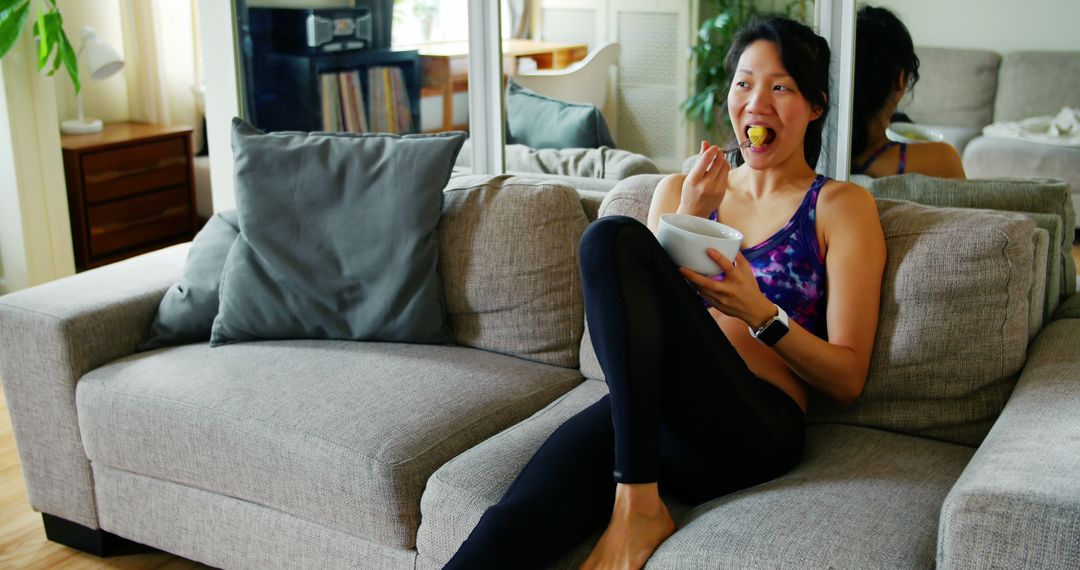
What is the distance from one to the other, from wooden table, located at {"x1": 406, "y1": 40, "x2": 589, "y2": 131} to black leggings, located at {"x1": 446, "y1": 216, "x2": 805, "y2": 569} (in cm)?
127

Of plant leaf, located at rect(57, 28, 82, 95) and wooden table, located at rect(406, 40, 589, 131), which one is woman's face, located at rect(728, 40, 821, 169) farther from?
plant leaf, located at rect(57, 28, 82, 95)

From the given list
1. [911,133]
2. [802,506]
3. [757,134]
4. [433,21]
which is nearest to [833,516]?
[802,506]

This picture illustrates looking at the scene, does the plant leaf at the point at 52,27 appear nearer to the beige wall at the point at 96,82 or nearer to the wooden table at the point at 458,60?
the beige wall at the point at 96,82

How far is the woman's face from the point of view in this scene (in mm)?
1830

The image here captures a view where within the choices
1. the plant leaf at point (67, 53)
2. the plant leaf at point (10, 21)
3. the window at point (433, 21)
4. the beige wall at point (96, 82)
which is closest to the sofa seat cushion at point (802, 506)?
the window at point (433, 21)

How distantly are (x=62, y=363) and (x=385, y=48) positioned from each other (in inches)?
53.8

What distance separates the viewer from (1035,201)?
199cm

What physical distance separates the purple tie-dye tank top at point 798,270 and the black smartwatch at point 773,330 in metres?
0.14

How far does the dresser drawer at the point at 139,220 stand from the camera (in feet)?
14.9

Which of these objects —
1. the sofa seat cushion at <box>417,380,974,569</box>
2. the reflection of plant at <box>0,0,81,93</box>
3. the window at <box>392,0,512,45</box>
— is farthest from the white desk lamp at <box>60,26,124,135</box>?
the sofa seat cushion at <box>417,380,974,569</box>

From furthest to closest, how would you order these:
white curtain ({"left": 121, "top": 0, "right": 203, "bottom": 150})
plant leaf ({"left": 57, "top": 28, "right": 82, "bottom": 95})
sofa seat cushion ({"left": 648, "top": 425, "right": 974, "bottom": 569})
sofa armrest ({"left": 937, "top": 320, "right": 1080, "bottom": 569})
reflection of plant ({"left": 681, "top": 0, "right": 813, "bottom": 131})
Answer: white curtain ({"left": 121, "top": 0, "right": 203, "bottom": 150}) → plant leaf ({"left": 57, "top": 28, "right": 82, "bottom": 95}) → reflection of plant ({"left": 681, "top": 0, "right": 813, "bottom": 131}) → sofa seat cushion ({"left": 648, "top": 425, "right": 974, "bottom": 569}) → sofa armrest ({"left": 937, "top": 320, "right": 1080, "bottom": 569})

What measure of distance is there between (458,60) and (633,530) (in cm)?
176

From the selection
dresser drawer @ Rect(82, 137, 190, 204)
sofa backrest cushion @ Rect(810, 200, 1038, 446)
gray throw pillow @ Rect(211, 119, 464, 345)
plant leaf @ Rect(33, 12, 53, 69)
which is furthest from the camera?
dresser drawer @ Rect(82, 137, 190, 204)

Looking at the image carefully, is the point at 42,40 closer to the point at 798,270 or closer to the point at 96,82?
the point at 96,82
